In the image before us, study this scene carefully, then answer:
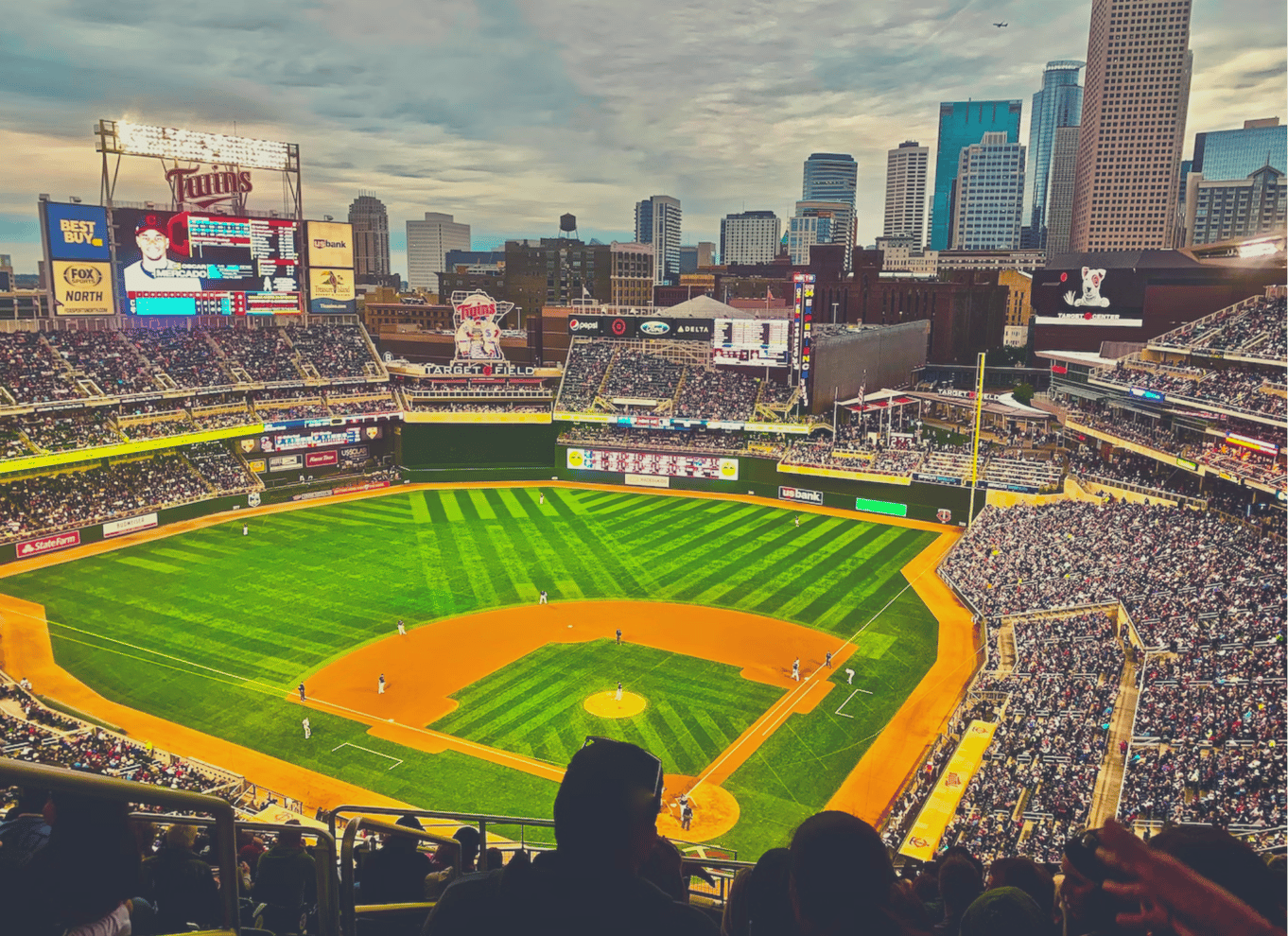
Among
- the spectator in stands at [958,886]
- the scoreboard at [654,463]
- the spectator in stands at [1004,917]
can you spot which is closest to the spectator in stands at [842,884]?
the spectator in stands at [1004,917]

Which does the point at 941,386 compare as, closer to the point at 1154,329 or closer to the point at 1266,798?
the point at 1154,329

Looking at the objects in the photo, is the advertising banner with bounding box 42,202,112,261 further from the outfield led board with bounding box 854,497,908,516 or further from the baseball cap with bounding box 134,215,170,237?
the outfield led board with bounding box 854,497,908,516

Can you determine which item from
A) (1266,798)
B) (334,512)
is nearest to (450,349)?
(334,512)

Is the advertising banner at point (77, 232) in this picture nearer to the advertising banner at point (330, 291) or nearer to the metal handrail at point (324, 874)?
the advertising banner at point (330, 291)

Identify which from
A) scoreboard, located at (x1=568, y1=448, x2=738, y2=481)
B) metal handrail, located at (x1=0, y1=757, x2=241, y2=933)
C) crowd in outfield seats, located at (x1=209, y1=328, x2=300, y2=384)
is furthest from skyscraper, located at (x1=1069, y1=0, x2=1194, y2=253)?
metal handrail, located at (x1=0, y1=757, x2=241, y2=933)

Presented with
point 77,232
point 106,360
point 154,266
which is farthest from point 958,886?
point 154,266
